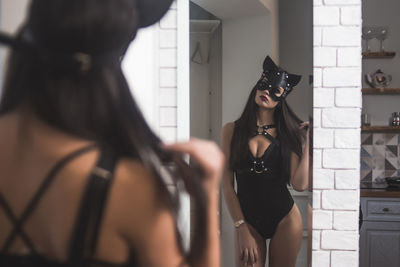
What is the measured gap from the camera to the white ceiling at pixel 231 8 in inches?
56.5

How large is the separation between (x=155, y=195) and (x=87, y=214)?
124mm

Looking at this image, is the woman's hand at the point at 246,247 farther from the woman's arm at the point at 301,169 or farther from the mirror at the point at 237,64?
the woman's arm at the point at 301,169

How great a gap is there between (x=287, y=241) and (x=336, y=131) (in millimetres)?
447

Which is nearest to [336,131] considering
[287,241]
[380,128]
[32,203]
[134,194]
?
[287,241]

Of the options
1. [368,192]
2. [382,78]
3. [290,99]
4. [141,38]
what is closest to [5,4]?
[141,38]

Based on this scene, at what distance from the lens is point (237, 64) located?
4.84 feet

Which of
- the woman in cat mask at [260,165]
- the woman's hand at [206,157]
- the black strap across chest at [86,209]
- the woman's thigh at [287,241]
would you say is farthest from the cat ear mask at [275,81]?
the black strap across chest at [86,209]

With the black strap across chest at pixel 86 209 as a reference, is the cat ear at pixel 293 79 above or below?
above

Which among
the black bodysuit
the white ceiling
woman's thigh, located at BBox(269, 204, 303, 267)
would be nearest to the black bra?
the black bodysuit

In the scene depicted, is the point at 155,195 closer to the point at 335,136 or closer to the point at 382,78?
the point at 335,136

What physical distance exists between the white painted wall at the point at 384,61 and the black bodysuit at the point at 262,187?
2.45 metres

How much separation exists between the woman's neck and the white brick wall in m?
0.23

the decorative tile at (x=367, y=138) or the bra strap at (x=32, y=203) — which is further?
the decorative tile at (x=367, y=138)

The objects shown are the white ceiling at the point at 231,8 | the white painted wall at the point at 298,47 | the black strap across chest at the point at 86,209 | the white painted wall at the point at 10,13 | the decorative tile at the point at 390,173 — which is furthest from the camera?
the decorative tile at the point at 390,173
